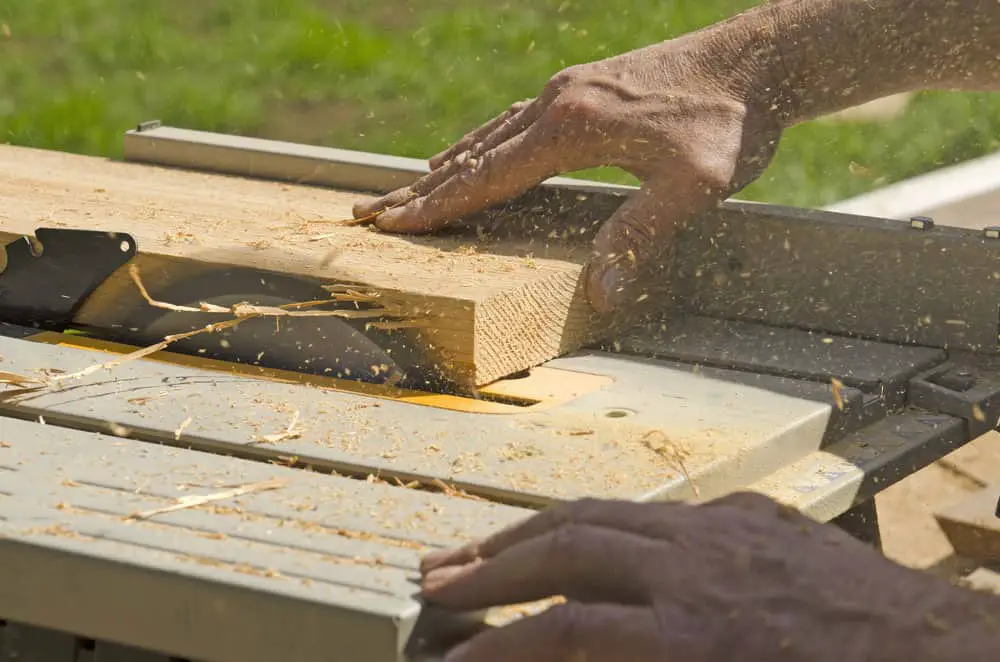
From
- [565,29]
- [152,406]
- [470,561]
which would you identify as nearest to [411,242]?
[152,406]

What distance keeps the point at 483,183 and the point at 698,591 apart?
56.4 inches

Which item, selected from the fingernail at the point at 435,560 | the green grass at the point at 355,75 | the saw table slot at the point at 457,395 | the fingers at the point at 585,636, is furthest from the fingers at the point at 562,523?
the green grass at the point at 355,75

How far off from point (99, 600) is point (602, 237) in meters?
1.26

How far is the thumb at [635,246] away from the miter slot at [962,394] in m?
0.50

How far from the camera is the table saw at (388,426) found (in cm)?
158

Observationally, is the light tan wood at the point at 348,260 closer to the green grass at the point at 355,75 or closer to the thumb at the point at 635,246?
the thumb at the point at 635,246

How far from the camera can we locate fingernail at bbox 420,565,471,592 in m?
1.52

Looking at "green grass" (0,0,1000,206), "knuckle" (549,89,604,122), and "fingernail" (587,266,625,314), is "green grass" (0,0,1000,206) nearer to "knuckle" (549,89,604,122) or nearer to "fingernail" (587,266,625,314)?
"knuckle" (549,89,604,122)

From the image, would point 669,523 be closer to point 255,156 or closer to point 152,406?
point 152,406

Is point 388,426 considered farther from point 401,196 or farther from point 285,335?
point 401,196

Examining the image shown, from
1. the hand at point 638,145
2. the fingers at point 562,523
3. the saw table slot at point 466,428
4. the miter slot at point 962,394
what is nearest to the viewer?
the fingers at point 562,523

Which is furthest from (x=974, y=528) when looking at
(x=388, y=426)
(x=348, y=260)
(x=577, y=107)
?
(x=388, y=426)

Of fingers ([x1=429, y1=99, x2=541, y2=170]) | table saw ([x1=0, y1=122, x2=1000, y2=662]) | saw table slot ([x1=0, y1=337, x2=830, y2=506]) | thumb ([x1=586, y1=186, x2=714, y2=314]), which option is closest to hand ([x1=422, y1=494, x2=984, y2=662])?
table saw ([x1=0, y1=122, x2=1000, y2=662])

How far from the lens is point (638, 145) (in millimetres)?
2697
